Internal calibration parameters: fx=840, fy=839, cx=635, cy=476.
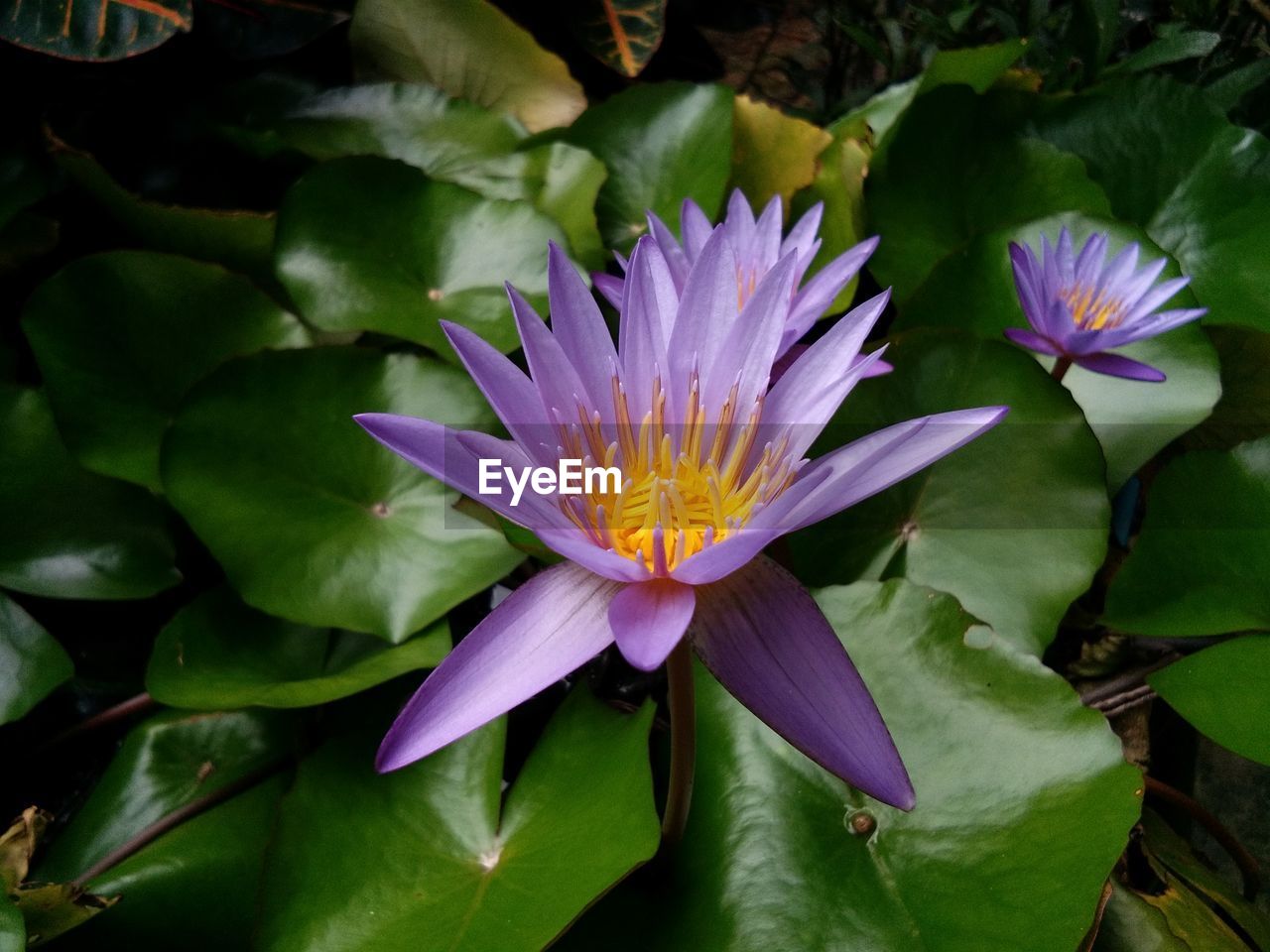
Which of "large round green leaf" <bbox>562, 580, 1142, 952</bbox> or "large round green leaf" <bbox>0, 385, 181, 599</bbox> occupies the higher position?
"large round green leaf" <bbox>562, 580, 1142, 952</bbox>

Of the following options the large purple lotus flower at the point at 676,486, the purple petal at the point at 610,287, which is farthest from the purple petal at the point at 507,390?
the purple petal at the point at 610,287

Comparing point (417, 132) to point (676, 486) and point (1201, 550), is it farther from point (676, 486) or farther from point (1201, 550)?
point (1201, 550)

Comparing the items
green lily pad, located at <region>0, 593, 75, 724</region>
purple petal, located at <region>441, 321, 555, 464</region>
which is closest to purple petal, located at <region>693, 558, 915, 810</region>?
purple petal, located at <region>441, 321, 555, 464</region>

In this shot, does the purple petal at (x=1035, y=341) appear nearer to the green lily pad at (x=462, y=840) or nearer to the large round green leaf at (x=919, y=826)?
the large round green leaf at (x=919, y=826)

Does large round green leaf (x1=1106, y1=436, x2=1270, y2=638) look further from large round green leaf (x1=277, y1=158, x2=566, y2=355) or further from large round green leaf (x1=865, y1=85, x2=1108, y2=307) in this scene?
large round green leaf (x1=277, y1=158, x2=566, y2=355)

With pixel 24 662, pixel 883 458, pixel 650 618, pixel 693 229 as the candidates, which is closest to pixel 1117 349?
pixel 693 229

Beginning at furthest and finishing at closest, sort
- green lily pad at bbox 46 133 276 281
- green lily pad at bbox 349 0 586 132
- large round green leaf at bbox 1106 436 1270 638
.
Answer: green lily pad at bbox 349 0 586 132
green lily pad at bbox 46 133 276 281
large round green leaf at bbox 1106 436 1270 638
